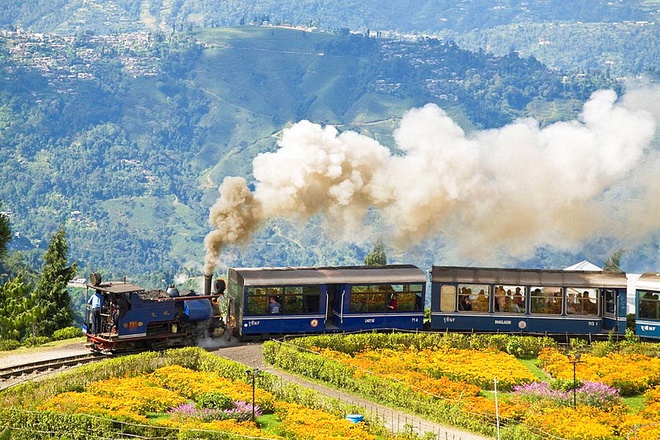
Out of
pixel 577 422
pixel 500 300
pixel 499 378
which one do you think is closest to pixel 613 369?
pixel 499 378

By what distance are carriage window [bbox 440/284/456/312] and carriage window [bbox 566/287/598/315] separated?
17.9ft

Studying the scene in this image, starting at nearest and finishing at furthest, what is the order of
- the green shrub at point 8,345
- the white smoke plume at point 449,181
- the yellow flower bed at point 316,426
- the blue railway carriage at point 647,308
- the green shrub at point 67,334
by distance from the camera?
1. the yellow flower bed at point 316,426
2. the green shrub at point 8,345
3. the blue railway carriage at point 647,308
4. the green shrub at point 67,334
5. the white smoke plume at point 449,181

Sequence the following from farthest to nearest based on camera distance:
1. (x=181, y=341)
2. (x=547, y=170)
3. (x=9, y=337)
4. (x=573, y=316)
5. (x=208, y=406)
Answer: (x=547, y=170)
(x=9, y=337)
(x=573, y=316)
(x=181, y=341)
(x=208, y=406)

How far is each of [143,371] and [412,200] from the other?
72.9 feet

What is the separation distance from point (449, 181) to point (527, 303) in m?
11.8

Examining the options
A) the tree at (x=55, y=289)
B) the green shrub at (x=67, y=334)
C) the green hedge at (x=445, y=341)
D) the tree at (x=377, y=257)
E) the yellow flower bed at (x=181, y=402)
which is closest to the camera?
the yellow flower bed at (x=181, y=402)

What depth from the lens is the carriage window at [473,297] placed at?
5312cm

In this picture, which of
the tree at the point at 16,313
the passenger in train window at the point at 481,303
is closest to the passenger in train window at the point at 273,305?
the passenger in train window at the point at 481,303

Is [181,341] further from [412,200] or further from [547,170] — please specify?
[547,170]

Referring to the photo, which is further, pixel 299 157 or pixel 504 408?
pixel 299 157

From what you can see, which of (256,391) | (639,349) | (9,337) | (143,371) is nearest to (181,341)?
(143,371)

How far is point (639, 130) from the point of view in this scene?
69.4 m

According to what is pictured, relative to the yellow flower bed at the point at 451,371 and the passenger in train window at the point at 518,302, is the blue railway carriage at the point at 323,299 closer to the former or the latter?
the yellow flower bed at the point at 451,371

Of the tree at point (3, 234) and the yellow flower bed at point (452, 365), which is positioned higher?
the tree at point (3, 234)
